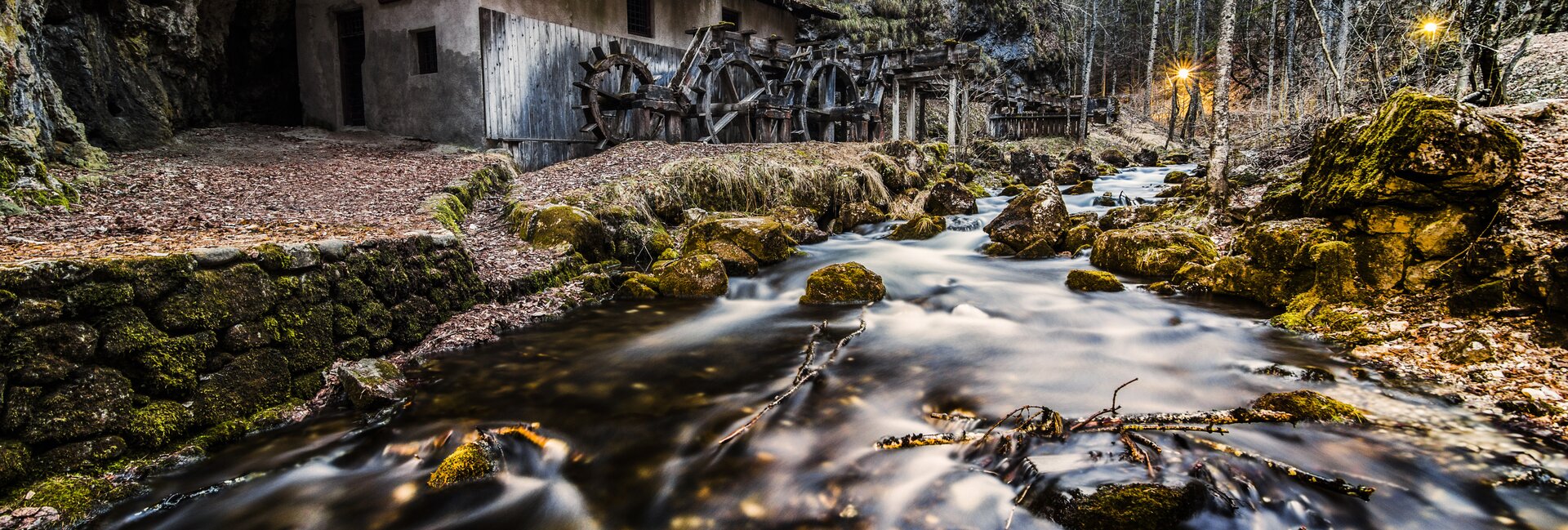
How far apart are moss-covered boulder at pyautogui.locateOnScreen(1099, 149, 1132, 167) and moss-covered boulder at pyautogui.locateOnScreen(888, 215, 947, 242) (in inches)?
591

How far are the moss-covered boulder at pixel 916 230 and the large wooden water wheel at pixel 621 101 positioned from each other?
512 cm

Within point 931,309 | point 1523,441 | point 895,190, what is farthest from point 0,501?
point 895,190

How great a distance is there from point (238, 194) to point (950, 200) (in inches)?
406

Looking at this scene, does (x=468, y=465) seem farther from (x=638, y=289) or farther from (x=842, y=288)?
(x=842, y=288)

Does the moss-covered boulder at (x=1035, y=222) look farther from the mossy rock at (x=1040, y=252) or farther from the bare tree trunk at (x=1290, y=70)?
the bare tree trunk at (x=1290, y=70)

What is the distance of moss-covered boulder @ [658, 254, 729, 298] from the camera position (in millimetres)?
7398

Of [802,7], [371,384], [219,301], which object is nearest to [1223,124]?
[371,384]

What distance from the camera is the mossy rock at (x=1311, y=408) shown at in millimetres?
3787

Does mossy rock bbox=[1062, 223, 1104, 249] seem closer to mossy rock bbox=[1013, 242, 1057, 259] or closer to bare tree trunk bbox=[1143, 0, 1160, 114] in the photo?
mossy rock bbox=[1013, 242, 1057, 259]

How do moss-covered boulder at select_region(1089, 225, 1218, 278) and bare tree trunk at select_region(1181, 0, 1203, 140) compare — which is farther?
bare tree trunk at select_region(1181, 0, 1203, 140)

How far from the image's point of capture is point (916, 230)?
426 inches

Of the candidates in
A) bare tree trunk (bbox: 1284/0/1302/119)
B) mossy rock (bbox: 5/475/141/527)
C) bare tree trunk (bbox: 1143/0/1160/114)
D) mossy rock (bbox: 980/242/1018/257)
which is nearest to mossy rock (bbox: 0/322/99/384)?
mossy rock (bbox: 5/475/141/527)

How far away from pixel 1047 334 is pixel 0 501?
656 centimetres

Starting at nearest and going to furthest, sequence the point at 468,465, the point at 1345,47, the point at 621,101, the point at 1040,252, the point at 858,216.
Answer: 1. the point at 468,465
2. the point at 1040,252
3. the point at 858,216
4. the point at 621,101
5. the point at 1345,47
